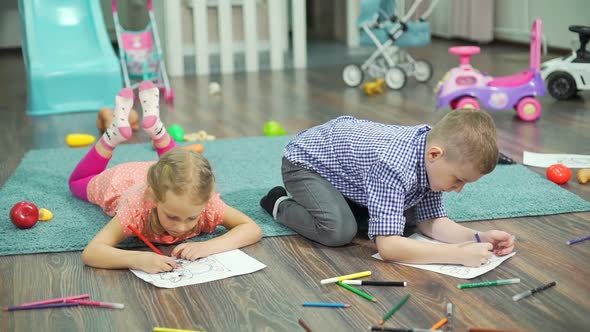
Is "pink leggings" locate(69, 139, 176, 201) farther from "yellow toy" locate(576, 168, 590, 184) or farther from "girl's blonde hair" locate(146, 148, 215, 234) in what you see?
"yellow toy" locate(576, 168, 590, 184)

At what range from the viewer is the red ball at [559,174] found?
7.43ft

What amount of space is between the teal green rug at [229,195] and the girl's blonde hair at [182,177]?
0.92 ft

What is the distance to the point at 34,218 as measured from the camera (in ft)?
6.37

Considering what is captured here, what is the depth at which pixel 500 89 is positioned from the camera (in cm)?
328

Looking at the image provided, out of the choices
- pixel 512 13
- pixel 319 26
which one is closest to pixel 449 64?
pixel 512 13

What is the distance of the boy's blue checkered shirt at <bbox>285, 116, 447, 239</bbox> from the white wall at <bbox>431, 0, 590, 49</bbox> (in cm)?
345

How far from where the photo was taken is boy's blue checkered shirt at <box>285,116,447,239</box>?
1.65 m

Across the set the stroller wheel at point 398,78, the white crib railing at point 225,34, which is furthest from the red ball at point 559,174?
the white crib railing at point 225,34

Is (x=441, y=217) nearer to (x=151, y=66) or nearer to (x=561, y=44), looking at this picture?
(x=151, y=66)

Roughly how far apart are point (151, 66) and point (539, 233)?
9.38 ft

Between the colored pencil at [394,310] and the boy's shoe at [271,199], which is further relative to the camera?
the boy's shoe at [271,199]

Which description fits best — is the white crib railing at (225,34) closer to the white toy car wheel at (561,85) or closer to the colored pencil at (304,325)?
the white toy car wheel at (561,85)

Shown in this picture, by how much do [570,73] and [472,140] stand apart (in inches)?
91.9

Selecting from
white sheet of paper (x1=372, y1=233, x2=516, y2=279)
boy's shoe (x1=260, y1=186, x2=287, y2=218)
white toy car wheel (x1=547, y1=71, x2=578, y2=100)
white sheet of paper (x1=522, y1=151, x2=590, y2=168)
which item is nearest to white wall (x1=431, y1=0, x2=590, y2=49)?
white toy car wheel (x1=547, y1=71, x2=578, y2=100)
